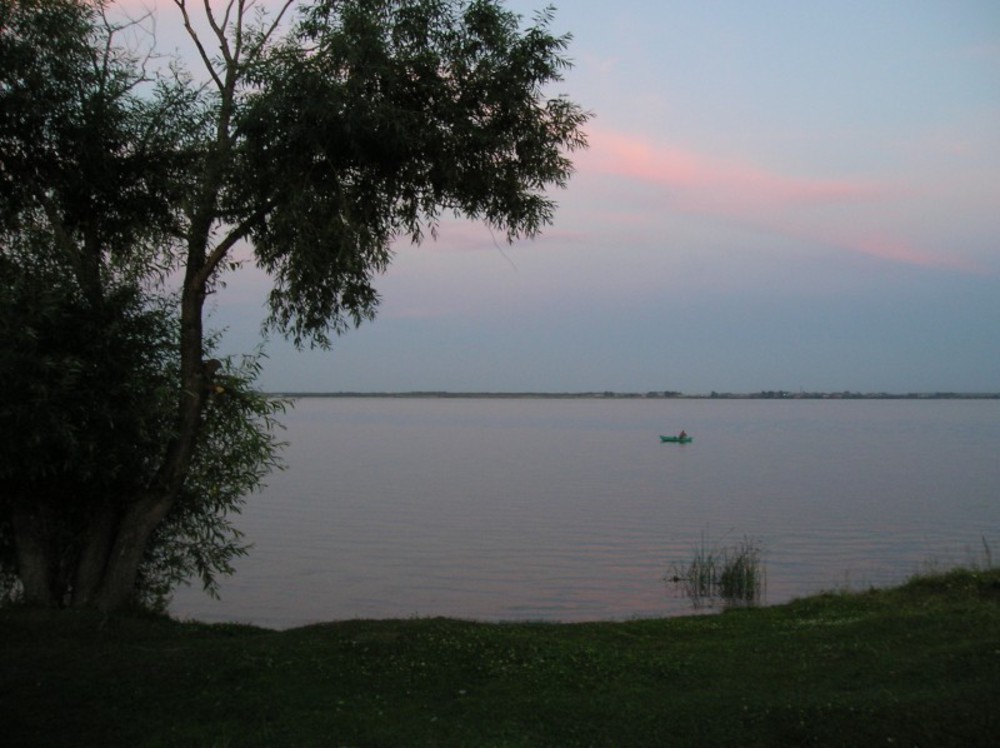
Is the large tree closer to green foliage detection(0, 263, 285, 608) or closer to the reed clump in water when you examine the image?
green foliage detection(0, 263, 285, 608)

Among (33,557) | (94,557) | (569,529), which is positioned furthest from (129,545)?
(569,529)

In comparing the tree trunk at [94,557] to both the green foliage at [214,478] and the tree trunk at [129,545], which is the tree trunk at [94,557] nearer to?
the tree trunk at [129,545]

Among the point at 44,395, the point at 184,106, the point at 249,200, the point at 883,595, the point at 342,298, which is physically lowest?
the point at 883,595

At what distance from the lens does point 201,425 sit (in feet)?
43.4

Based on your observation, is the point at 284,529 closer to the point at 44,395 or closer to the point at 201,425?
the point at 201,425

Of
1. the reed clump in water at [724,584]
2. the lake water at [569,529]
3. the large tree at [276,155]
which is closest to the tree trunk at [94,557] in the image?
the large tree at [276,155]

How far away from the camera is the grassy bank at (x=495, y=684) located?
25.6ft

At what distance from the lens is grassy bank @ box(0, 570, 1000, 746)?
7812 mm

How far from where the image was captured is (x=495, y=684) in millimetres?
9227

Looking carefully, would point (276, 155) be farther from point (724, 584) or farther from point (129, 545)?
point (724, 584)

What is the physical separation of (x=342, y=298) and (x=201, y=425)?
8.77 feet

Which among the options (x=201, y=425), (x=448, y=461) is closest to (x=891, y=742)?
(x=201, y=425)

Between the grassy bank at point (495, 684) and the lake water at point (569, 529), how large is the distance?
28.7ft

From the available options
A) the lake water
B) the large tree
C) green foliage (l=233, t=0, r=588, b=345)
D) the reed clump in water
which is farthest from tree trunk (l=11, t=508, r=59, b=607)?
the reed clump in water
